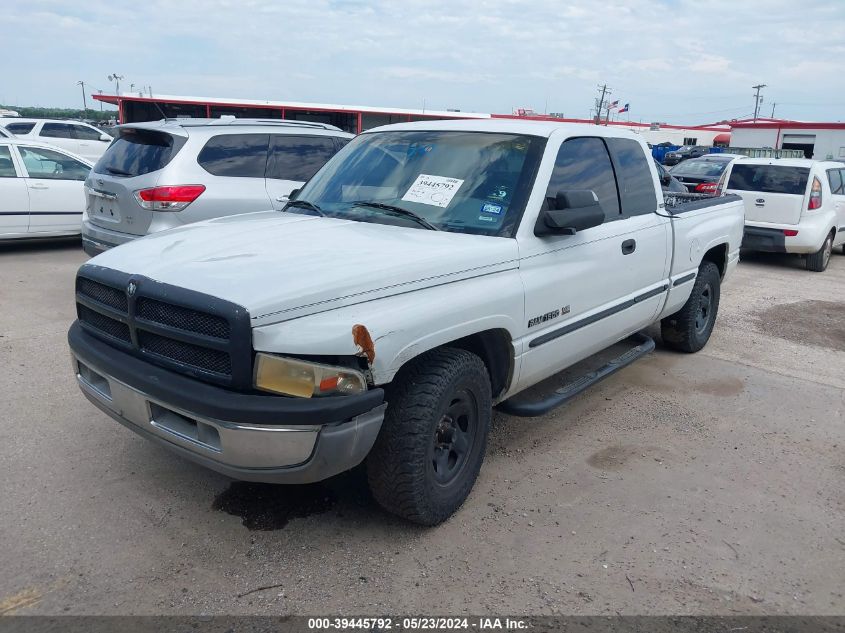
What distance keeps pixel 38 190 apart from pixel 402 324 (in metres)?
8.43

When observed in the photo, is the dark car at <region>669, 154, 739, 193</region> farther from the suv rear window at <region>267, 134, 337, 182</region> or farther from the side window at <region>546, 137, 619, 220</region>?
the side window at <region>546, 137, 619, 220</region>

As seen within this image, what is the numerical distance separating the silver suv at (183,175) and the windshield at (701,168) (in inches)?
449

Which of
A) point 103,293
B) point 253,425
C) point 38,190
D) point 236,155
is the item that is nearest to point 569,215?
point 253,425

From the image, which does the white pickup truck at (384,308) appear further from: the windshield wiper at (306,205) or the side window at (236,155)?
the side window at (236,155)

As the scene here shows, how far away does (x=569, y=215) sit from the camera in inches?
145

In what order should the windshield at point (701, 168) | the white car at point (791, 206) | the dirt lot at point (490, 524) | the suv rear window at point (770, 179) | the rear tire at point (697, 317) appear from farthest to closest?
the windshield at point (701, 168)
the suv rear window at point (770, 179)
the white car at point (791, 206)
the rear tire at point (697, 317)
the dirt lot at point (490, 524)

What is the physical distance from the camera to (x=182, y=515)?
3.37m

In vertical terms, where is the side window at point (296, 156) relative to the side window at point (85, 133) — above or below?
below

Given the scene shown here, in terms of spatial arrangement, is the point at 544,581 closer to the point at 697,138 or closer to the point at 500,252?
the point at 500,252

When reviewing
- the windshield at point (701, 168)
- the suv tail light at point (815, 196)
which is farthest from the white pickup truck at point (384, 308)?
the windshield at point (701, 168)

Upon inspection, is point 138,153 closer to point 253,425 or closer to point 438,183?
point 438,183

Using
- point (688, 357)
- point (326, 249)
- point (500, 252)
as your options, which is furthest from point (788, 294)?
point (326, 249)

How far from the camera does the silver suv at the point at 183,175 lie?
21.8 feet

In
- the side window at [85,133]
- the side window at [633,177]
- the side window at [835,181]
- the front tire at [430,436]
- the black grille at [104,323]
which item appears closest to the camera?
the front tire at [430,436]
